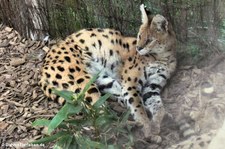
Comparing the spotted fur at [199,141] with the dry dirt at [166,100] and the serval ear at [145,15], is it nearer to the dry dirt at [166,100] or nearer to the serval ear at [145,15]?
the dry dirt at [166,100]

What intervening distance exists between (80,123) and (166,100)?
50.9 inches

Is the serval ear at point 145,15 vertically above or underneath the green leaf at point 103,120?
above

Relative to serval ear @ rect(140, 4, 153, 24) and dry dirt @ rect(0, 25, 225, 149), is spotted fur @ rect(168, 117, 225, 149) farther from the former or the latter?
serval ear @ rect(140, 4, 153, 24)

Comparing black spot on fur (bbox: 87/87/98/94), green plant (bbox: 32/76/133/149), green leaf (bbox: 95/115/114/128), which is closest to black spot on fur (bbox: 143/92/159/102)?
black spot on fur (bbox: 87/87/98/94)

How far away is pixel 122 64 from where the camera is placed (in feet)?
16.7

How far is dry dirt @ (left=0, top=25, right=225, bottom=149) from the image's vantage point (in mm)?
4066

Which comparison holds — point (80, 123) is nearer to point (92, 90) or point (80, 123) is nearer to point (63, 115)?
point (63, 115)

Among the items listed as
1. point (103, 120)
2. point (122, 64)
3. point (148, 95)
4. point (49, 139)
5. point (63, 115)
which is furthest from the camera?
point (122, 64)

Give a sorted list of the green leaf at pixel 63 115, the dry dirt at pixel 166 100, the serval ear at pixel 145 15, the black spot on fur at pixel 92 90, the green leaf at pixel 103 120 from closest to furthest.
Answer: the green leaf at pixel 63 115 < the green leaf at pixel 103 120 < the dry dirt at pixel 166 100 < the black spot on fur at pixel 92 90 < the serval ear at pixel 145 15

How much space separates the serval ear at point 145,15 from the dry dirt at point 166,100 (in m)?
0.50

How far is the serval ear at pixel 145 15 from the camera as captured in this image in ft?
15.2

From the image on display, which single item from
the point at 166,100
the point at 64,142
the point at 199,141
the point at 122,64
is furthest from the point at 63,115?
the point at 122,64

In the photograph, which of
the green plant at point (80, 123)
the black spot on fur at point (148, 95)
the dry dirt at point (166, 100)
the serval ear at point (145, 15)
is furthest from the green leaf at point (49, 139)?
the serval ear at point (145, 15)

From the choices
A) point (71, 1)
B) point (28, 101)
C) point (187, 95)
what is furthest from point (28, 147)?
point (71, 1)
